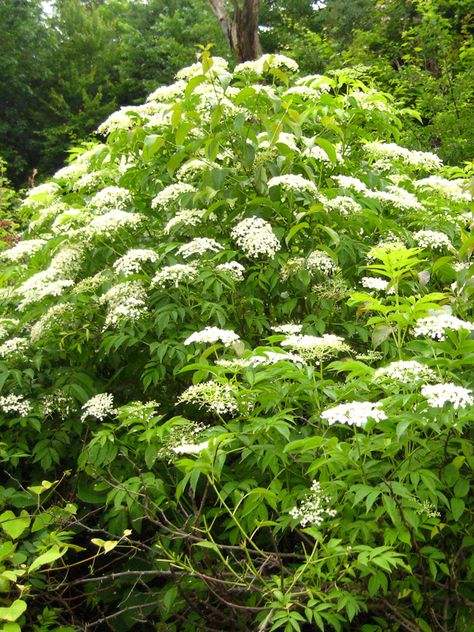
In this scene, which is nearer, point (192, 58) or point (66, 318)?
point (66, 318)

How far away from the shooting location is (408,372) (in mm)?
1903

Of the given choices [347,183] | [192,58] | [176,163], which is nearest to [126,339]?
[176,163]

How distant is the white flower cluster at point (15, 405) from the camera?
2770 mm

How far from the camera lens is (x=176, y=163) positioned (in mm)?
3008

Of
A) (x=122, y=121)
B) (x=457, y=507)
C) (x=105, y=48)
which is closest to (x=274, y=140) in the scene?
(x=122, y=121)

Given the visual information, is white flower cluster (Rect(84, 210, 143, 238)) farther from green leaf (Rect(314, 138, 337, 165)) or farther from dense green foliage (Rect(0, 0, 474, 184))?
dense green foliage (Rect(0, 0, 474, 184))

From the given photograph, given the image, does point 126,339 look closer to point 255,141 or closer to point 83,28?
point 255,141

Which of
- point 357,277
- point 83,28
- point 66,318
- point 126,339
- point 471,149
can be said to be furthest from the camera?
point 83,28

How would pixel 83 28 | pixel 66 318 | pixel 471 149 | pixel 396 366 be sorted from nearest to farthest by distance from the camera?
pixel 396 366
pixel 66 318
pixel 471 149
pixel 83 28

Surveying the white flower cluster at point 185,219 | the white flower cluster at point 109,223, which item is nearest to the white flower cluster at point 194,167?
the white flower cluster at point 185,219

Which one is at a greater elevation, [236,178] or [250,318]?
[236,178]

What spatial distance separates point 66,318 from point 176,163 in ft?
2.86

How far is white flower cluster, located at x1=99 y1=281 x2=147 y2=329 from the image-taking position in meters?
2.65

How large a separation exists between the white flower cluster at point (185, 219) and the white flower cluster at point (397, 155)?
119cm
